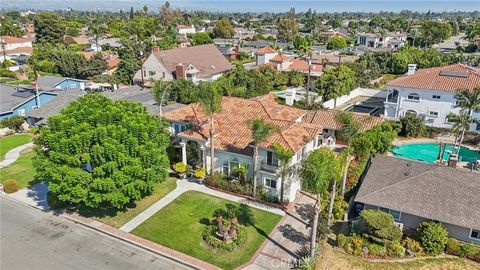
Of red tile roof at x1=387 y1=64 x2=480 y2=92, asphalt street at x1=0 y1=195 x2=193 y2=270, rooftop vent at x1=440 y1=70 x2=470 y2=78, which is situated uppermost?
rooftop vent at x1=440 y1=70 x2=470 y2=78

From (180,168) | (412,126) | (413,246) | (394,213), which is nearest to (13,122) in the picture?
(180,168)

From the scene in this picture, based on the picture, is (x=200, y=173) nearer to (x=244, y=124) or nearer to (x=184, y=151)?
(x=184, y=151)

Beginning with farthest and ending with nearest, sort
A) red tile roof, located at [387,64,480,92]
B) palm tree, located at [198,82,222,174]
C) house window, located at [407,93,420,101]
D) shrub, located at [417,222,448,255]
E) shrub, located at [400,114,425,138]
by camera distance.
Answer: house window, located at [407,93,420,101] < red tile roof, located at [387,64,480,92] < shrub, located at [400,114,425,138] < palm tree, located at [198,82,222,174] < shrub, located at [417,222,448,255]

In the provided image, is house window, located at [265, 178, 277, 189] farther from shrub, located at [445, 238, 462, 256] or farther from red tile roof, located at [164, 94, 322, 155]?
shrub, located at [445, 238, 462, 256]

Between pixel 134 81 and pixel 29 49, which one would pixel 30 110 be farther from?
pixel 29 49

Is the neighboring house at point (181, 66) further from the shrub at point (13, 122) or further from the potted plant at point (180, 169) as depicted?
the potted plant at point (180, 169)

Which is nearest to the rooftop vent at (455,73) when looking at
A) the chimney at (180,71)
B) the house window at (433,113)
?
the house window at (433,113)

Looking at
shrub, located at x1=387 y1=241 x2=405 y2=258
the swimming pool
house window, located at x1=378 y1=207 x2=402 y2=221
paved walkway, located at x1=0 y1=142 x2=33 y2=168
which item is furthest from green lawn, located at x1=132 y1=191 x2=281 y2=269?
the swimming pool
